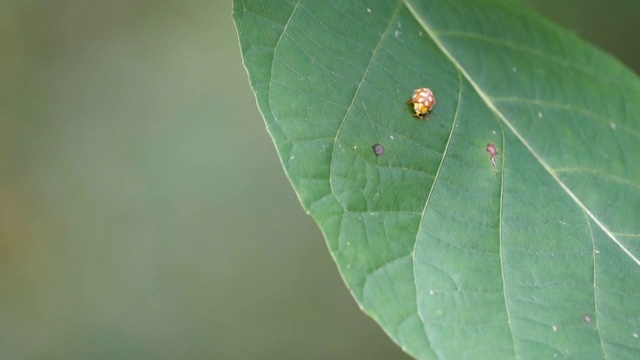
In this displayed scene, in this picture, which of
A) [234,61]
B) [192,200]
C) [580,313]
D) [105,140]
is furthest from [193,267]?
[580,313]

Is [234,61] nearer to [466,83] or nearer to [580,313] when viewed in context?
[466,83]

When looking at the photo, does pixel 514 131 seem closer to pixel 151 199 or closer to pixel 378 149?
pixel 378 149

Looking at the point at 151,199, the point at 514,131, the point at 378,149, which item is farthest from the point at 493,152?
the point at 151,199

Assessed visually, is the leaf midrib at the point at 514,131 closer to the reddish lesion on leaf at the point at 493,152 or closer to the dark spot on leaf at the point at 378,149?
the reddish lesion on leaf at the point at 493,152

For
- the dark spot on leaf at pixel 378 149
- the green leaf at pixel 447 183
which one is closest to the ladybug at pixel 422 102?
the green leaf at pixel 447 183

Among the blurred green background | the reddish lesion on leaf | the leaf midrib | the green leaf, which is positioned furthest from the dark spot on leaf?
the blurred green background
